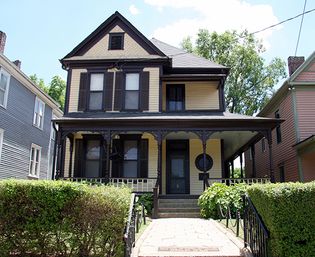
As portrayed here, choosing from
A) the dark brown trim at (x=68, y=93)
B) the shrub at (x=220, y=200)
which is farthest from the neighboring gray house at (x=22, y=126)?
the shrub at (x=220, y=200)

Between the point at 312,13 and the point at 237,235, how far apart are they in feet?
23.8

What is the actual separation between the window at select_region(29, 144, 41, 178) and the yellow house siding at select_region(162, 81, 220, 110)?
9.02 meters

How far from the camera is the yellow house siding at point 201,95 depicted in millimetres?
17164

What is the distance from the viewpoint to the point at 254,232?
609 centimetres

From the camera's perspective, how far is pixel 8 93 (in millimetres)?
17172

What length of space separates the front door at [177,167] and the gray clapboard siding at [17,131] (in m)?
8.28

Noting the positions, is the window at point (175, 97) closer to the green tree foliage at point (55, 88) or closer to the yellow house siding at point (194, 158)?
the yellow house siding at point (194, 158)

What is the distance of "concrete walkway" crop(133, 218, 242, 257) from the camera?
6.32 metres

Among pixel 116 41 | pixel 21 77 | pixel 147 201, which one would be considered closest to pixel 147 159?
pixel 147 201

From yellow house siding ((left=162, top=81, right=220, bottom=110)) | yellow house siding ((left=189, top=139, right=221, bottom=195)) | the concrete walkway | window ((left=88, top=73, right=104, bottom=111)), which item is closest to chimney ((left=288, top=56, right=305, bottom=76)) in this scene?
yellow house siding ((left=162, top=81, right=220, bottom=110))

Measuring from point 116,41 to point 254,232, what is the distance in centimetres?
1361

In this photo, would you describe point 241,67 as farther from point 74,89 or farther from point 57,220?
point 57,220

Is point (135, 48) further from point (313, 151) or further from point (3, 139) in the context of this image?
point (313, 151)

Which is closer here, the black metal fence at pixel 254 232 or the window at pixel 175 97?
the black metal fence at pixel 254 232
